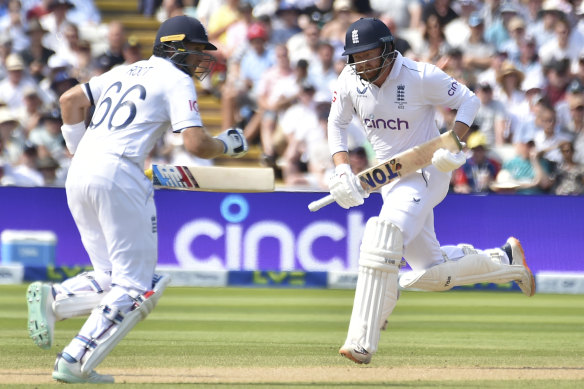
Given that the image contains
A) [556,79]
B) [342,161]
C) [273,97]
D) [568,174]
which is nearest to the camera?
[342,161]

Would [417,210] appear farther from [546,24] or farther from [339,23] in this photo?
[546,24]

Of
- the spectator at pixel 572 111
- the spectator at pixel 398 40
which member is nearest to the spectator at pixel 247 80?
the spectator at pixel 398 40

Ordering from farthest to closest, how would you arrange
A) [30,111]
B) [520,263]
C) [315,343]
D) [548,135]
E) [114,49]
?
[114,49]
[30,111]
[548,135]
[520,263]
[315,343]

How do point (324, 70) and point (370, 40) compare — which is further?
point (324, 70)

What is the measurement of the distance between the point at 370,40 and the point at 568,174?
5705mm

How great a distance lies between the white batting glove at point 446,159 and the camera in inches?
221

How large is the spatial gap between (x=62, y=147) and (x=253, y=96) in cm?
232

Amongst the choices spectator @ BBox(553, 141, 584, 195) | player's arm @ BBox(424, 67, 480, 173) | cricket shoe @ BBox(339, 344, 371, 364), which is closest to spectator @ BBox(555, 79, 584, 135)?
spectator @ BBox(553, 141, 584, 195)

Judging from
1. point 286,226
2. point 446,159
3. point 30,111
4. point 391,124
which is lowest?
point 286,226

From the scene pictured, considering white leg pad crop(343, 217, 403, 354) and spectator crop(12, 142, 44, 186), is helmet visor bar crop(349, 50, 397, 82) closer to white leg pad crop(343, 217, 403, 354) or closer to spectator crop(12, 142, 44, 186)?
white leg pad crop(343, 217, 403, 354)

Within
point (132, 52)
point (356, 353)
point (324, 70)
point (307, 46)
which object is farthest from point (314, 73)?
point (356, 353)

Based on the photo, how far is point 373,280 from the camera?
5.64 metres

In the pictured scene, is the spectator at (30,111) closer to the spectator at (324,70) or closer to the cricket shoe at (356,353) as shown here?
the spectator at (324,70)

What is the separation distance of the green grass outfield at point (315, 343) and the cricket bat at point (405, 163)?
0.98 meters
